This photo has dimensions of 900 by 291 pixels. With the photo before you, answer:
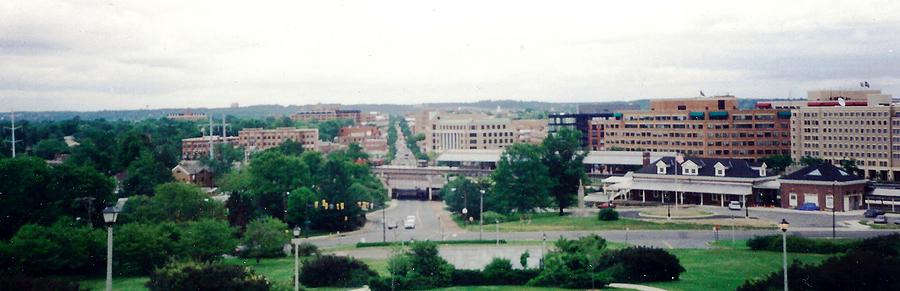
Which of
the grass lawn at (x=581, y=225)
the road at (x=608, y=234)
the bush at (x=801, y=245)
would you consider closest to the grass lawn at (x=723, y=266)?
the bush at (x=801, y=245)

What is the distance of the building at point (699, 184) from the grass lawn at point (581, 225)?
43.2ft

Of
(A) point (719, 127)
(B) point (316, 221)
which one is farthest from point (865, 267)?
(A) point (719, 127)

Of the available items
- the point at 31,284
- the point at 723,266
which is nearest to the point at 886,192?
the point at 723,266

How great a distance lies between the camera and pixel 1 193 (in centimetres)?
6112

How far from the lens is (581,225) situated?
246 ft

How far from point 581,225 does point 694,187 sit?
2118cm

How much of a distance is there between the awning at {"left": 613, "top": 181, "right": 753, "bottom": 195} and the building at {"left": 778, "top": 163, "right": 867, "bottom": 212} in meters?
4.00

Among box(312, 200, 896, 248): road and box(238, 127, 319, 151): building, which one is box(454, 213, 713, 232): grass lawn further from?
box(238, 127, 319, 151): building

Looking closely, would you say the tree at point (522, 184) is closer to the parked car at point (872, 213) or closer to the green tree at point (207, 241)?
the parked car at point (872, 213)

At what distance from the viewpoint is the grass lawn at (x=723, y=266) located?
147ft

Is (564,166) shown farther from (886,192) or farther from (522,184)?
(886,192)

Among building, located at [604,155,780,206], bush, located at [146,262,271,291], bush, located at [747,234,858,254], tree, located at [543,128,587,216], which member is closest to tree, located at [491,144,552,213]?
tree, located at [543,128,587,216]

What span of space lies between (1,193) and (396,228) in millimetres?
31170

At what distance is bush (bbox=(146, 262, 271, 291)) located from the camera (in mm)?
37562
